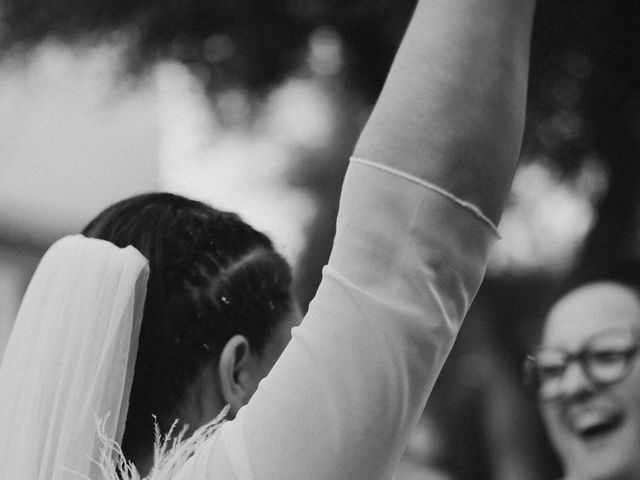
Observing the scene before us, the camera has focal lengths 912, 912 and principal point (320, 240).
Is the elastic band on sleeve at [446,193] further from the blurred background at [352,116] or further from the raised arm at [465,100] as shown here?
the blurred background at [352,116]

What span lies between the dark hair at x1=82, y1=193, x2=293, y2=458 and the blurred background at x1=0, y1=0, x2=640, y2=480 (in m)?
3.70

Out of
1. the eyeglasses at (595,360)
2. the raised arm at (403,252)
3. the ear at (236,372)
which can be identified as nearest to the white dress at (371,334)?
the raised arm at (403,252)

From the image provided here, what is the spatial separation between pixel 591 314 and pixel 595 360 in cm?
18

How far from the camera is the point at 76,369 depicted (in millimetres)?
1324

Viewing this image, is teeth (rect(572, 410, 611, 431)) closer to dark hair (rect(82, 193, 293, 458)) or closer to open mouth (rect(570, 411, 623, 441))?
open mouth (rect(570, 411, 623, 441))

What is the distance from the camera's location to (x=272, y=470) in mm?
940

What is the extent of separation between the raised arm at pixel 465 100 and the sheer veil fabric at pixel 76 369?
22.4 inches

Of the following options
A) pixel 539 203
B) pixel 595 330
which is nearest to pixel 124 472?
pixel 595 330

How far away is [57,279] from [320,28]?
15.2 feet

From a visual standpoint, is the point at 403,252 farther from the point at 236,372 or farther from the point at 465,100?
the point at 236,372

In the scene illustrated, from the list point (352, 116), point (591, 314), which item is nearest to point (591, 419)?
point (591, 314)

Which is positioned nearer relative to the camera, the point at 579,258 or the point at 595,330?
the point at 595,330

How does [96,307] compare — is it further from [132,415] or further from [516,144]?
[516,144]

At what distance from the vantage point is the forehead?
3.37 m
